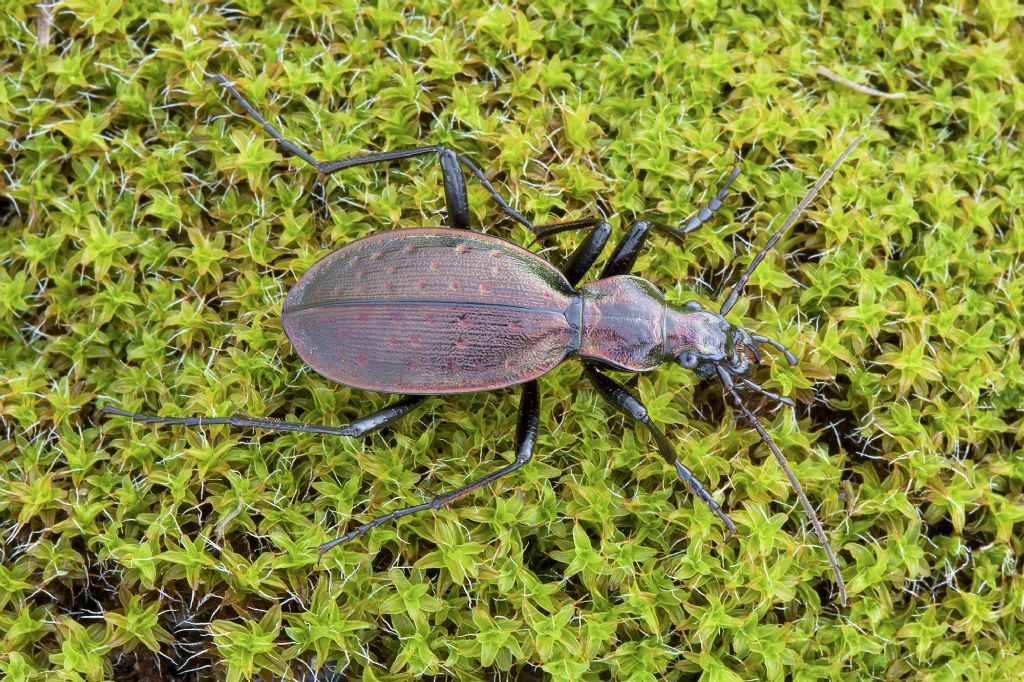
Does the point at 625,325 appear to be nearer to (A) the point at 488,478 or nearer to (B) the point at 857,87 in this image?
(A) the point at 488,478

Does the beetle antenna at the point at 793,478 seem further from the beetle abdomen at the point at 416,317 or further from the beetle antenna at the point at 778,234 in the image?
the beetle abdomen at the point at 416,317

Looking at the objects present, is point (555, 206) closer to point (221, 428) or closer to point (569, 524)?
point (569, 524)

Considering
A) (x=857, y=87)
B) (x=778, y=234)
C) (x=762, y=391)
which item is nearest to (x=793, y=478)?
(x=762, y=391)

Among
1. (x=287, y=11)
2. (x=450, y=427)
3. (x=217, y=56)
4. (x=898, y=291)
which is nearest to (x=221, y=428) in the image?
(x=450, y=427)

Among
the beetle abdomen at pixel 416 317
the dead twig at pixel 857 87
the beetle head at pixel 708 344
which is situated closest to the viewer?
the beetle abdomen at pixel 416 317

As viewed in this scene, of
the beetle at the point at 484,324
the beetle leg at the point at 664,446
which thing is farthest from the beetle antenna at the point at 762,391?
the beetle leg at the point at 664,446
